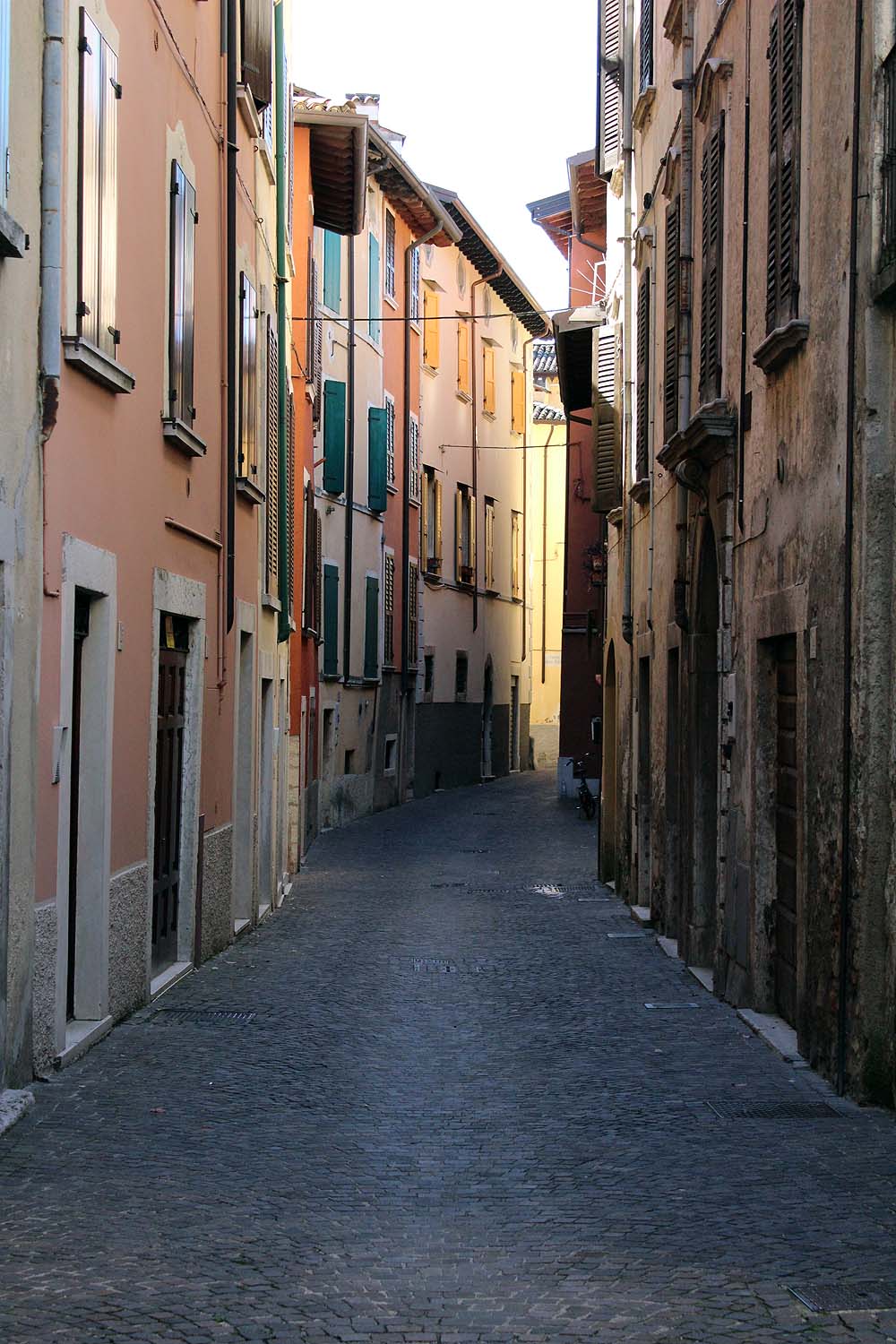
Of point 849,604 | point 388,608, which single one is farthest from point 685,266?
point 388,608

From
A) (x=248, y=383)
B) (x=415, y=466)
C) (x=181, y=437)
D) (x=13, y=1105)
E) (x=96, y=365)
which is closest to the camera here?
(x=13, y=1105)

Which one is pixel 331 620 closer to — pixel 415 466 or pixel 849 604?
pixel 415 466

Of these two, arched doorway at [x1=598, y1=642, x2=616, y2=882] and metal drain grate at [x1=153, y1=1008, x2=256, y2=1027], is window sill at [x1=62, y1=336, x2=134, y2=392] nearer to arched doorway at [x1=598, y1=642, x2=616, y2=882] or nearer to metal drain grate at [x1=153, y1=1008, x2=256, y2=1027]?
metal drain grate at [x1=153, y1=1008, x2=256, y2=1027]

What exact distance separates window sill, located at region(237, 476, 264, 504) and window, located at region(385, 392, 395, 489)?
1659 centimetres

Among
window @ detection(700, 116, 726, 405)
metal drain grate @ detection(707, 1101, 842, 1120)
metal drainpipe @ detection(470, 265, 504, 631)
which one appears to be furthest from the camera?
metal drainpipe @ detection(470, 265, 504, 631)

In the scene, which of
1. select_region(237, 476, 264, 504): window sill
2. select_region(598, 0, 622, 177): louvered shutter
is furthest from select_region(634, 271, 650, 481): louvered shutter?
select_region(237, 476, 264, 504): window sill

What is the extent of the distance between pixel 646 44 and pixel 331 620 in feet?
39.8

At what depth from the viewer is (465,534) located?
4000cm

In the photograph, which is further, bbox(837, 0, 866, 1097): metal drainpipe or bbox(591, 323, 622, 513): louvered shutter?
bbox(591, 323, 622, 513): louvered shutter

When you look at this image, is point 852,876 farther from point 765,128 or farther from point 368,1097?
point 765,128

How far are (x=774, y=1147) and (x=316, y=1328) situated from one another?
287 cm

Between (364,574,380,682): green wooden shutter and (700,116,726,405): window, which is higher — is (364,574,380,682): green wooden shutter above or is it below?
below

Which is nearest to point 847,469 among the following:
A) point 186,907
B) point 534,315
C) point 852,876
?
point 852,876

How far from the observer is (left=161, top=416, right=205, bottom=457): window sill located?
10867 millimetres
